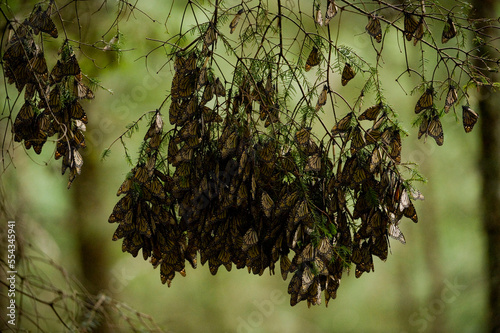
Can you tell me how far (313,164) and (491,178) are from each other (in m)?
1.99

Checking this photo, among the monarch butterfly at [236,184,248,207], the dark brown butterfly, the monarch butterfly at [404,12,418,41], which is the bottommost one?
the monarch butterfly at [236,184,248,207]

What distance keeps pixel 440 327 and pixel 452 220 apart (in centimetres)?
76

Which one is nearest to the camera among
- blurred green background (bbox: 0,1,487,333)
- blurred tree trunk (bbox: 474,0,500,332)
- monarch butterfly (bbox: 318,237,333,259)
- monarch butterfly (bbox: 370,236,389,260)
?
monarch butterfly (bbox: 318,237,333,259)

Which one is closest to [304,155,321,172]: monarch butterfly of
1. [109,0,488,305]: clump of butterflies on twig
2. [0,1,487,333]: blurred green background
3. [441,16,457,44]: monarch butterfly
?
[109,0,488,305]: clump of butterflies on twig

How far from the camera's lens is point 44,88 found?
1134 millimetres

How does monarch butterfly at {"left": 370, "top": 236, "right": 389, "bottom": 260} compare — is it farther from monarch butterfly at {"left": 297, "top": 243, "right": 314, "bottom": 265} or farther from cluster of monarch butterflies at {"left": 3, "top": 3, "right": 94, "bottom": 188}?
cluster of monarch butterflies at {"left": 3, "top": 3, "right": 94, "bottom": 188}

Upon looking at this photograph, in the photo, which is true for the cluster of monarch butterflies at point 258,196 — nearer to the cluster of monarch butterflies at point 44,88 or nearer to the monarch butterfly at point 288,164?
the monarch butterfly at point 288,164

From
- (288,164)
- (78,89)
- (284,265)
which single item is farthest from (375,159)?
(78,89)

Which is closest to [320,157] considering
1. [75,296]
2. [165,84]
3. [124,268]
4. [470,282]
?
[75,296]

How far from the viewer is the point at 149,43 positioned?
3021mm

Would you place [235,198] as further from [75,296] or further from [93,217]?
[93,217]

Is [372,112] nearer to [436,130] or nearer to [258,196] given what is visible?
[436,130]

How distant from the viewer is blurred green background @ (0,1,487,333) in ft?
10.3

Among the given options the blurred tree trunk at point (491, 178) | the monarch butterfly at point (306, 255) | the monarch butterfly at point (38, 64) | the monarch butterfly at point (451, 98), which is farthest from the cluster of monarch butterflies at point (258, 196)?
the blurred tree trunk at point (491, 178)
